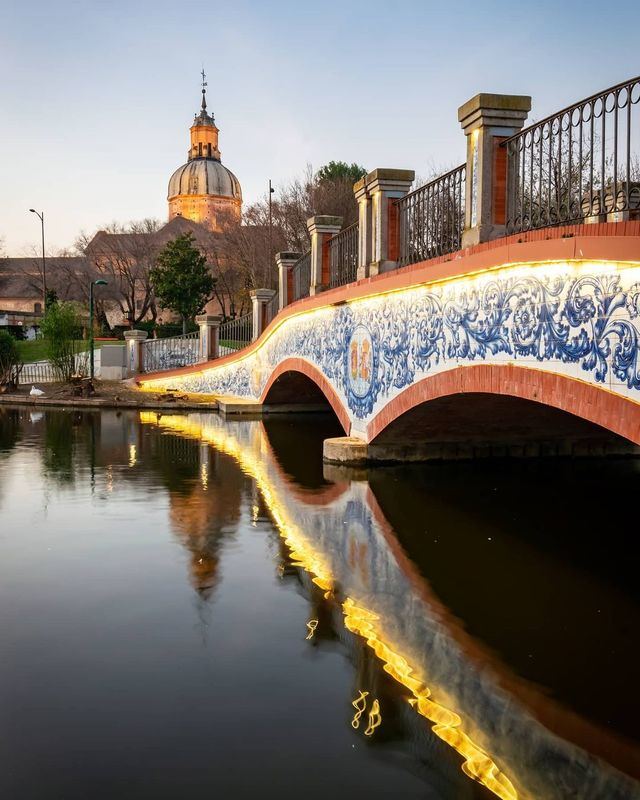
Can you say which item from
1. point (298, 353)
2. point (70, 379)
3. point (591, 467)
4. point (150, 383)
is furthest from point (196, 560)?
point (70, 379)

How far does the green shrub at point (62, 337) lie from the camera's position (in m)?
27.1

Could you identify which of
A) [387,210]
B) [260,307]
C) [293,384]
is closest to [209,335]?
[260,307]

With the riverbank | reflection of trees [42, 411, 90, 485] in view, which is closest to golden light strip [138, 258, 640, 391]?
reflection of trees [42, 411, 90, 485]

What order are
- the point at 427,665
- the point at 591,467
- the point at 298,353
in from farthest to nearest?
the point at 298,353 < the point at 591,467 < the point at 427,665

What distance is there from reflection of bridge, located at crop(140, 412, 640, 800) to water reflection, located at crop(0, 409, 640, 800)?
1 centimetres

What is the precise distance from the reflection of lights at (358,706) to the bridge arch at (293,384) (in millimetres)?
10212

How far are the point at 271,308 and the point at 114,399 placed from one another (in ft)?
19.0

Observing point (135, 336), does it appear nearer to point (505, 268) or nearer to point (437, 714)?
point (505, 268)

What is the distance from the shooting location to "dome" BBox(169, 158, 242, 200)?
7875cm

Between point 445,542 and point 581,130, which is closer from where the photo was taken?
point 581,130

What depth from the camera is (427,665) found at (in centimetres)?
489

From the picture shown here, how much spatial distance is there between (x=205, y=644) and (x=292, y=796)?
5.88 ft

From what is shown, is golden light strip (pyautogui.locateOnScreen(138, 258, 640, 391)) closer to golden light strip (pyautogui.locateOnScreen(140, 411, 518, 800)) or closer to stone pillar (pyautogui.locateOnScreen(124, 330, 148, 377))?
golden light strip (pyautogui.locateOnScreen(140, 411, 518, 800))

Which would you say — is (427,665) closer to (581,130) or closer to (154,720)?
(154,720)
